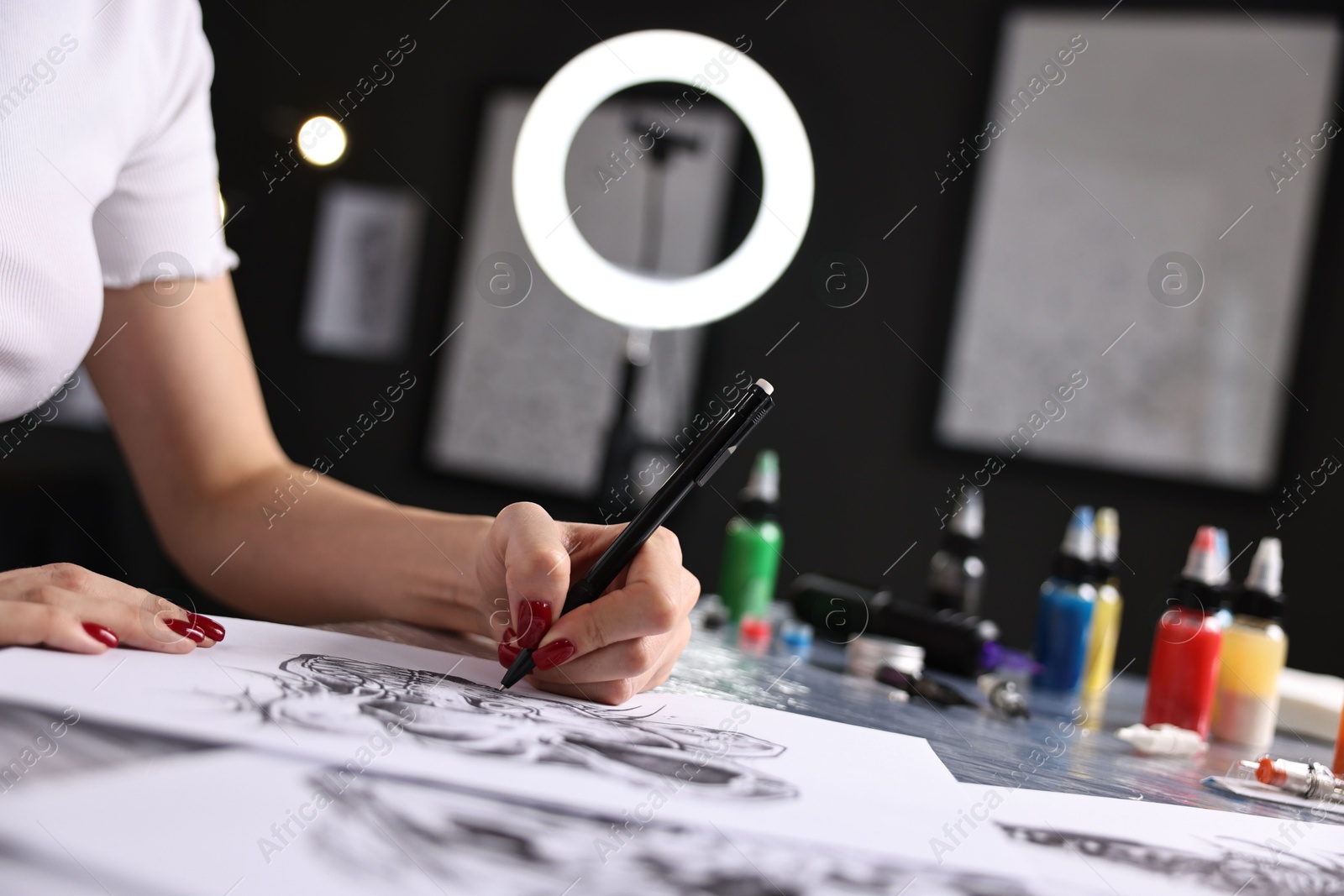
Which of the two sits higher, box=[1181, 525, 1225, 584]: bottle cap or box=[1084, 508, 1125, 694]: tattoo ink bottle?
box=[1181, 525, 1225, 584]: bottle cap

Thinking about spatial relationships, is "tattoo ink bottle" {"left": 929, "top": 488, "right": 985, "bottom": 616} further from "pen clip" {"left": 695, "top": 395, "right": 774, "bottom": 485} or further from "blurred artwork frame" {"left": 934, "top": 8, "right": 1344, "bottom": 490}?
"blurred artwork frame" {"left": 934, "top": 8, "right": 1344, "bottom": 490}

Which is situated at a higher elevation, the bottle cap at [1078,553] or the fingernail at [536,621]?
the bottle cap at [1078,553]

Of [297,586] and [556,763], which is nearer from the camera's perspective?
[556,763]

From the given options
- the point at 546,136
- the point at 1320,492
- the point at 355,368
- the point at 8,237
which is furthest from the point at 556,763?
the point at 355,368

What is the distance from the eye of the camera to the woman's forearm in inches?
24.3

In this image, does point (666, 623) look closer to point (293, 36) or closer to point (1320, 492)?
point (1320, 492)

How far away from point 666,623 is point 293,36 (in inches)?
96.4

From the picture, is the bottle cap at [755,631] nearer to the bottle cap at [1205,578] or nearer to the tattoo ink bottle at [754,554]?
the tattoo ink bottle at [754,554]

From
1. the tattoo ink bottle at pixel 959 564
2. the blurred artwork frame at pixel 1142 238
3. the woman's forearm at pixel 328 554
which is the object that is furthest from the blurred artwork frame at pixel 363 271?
the woman's forearm at pixel 328 554

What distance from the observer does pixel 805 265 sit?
6.95 feet

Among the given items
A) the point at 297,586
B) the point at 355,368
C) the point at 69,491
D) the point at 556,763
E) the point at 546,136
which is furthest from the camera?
the point at 355,368

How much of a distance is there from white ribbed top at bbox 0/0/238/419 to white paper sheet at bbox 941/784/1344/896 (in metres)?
0.58

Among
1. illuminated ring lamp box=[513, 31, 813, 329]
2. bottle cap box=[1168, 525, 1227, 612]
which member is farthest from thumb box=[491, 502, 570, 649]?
illuminated ring lamp box=[513, 31, 813, 329]

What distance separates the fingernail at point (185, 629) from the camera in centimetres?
47
